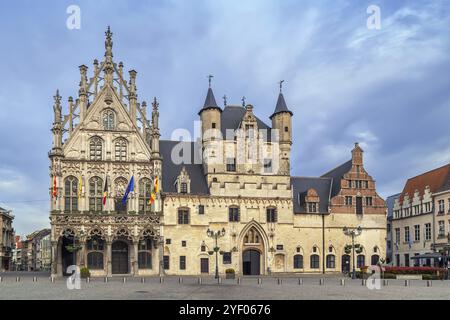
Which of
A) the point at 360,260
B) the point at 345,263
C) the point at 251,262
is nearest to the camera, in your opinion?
the point at 251,262

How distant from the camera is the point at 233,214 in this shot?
64688mm

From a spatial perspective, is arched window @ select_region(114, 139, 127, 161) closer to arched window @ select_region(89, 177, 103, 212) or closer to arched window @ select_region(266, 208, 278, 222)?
arched window @ select_region(89, 177, 103, 212)

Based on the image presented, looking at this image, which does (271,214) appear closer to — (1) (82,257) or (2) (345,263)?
(2) (345,263)

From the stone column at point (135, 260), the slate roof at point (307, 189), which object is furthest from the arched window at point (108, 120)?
the slate roof at point (307, 189)

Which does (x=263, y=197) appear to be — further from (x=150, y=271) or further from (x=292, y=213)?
(x=150, y=271)

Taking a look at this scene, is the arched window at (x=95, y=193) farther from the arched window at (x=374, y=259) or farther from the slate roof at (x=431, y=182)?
the slate roof at (x=431, y=182)

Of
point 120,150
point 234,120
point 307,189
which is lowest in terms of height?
point 307,189

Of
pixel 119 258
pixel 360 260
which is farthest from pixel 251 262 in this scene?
pixel 119 258

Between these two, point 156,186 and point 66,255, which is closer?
point 156,186

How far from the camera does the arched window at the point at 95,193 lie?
197 feet

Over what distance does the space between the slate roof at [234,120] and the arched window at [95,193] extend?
642 inches

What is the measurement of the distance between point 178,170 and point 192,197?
431 centimetres

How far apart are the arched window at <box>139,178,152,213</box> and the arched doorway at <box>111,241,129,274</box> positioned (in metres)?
4.55
